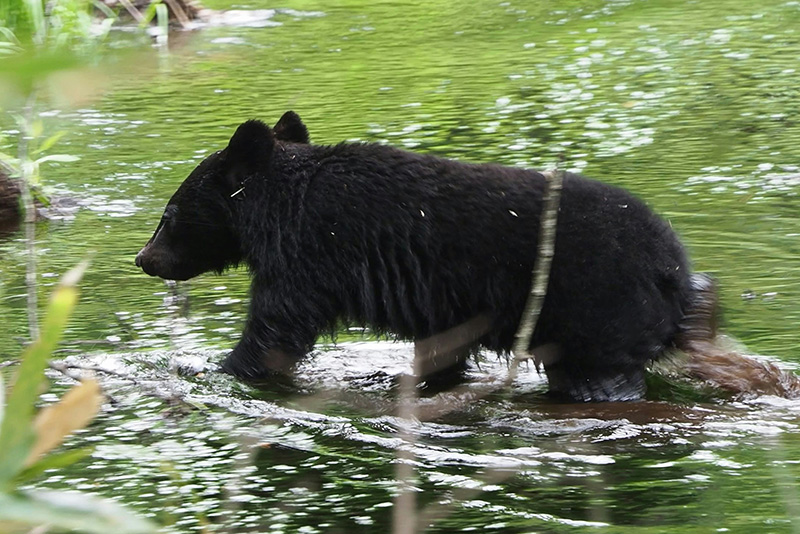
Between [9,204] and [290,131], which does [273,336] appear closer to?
[290,131]

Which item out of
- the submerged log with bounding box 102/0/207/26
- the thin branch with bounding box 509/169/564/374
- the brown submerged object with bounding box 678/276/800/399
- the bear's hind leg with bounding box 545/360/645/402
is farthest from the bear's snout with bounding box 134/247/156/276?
the submerged log with bounding box 102/0/207/26

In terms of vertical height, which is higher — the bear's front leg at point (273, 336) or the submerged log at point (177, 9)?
the submerged log at point (177, 9)

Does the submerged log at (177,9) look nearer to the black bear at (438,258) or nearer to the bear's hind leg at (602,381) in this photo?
the black bear at (438,258)

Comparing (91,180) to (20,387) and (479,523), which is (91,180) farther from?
(20,387)

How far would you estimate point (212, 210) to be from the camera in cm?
521

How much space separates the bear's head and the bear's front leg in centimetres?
49

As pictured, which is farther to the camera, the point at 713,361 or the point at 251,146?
the point at 251,146

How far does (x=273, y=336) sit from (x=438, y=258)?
741 millimetres

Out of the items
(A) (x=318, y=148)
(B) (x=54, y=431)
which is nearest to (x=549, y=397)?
(A) (x=318, y=148)

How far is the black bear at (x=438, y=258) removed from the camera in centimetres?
444

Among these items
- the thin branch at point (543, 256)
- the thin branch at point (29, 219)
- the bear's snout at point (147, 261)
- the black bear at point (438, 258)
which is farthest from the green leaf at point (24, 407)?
the bear's snout at point (147, 261)

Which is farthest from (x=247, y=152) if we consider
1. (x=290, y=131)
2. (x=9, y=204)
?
(x=9, y=204)

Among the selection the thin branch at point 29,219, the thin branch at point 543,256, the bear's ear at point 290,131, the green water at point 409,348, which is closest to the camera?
the green water at point 409,348

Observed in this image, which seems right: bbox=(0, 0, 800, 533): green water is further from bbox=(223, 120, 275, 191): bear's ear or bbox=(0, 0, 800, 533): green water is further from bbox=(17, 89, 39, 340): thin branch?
A: bbox=(223, 120, 275, 191): bear's ear
